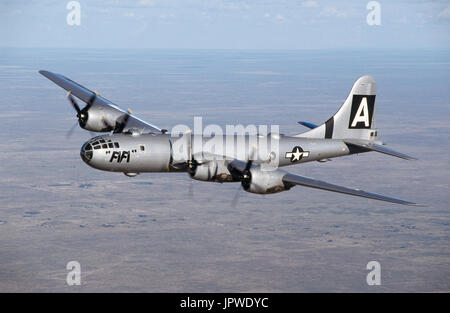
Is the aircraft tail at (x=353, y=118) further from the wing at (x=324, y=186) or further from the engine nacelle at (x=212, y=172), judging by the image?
the wing at (x=324, y=186)

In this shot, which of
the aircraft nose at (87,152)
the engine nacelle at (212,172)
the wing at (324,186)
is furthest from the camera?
the engine nacelle at (212,172)

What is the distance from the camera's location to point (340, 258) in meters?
153

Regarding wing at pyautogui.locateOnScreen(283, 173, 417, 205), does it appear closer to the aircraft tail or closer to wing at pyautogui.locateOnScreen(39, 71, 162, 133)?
the aircraft tail

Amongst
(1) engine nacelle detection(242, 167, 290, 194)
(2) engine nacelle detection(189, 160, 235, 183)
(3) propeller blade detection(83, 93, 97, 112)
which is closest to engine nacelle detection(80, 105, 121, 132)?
(3) propeller blade detection(83, 93, 97, 112)

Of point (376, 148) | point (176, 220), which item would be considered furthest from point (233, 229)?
point (376, 148)

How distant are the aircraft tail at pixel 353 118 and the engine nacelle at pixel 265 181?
13547 mm

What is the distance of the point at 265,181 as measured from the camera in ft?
168

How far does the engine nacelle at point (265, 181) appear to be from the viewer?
5134 cm

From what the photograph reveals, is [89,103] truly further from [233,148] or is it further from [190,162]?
[233,148]

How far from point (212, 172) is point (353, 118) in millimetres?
18227

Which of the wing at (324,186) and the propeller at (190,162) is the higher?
the propeller at (190,162)

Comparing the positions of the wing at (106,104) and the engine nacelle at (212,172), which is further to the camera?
the wing at (106,104)

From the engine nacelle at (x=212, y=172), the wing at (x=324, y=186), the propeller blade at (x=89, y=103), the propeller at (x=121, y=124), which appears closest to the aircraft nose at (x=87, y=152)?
the engine nacelle at (x=212, y=172)

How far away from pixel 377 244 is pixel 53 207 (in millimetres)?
93362
